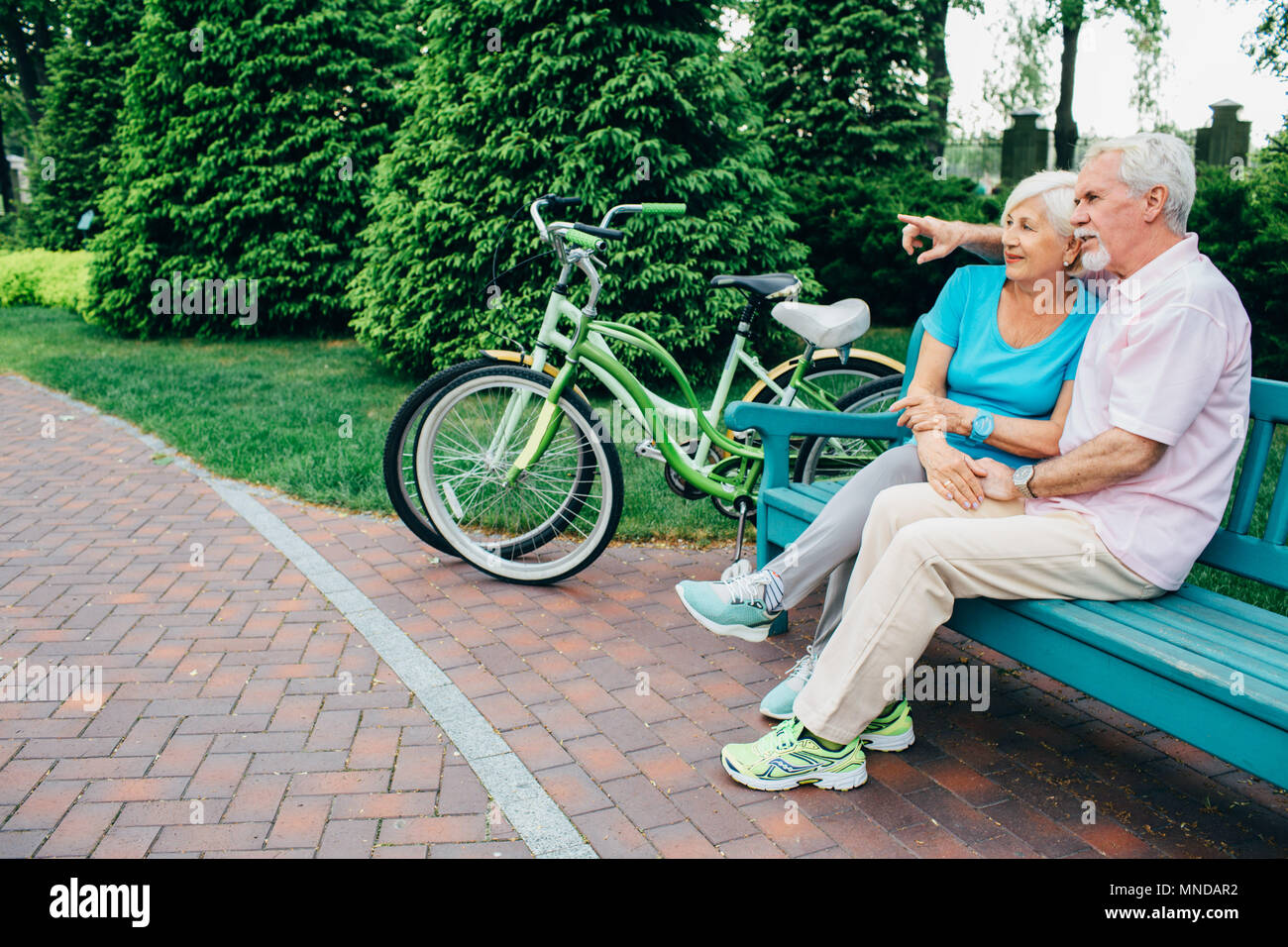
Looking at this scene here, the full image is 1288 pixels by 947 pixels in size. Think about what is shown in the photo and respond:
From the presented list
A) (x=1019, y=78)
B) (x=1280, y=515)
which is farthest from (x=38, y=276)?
(x=1019, y=78)

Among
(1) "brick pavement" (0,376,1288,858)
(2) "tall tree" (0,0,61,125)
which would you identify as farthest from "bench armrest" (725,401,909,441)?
(2) "tall tree" (0,0,61,125)

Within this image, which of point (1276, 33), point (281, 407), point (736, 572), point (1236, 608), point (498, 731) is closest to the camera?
A: point (1236, 608)

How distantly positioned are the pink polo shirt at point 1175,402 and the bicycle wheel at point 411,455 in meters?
2.55

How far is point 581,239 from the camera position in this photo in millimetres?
4281

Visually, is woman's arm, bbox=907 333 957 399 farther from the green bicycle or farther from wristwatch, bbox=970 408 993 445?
the green bicycle

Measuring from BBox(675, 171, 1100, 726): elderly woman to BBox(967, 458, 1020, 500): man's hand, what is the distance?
0.05ft

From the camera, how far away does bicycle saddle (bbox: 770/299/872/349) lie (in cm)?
430

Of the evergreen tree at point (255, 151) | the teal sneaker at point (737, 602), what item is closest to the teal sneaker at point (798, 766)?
the teal sneaker at point (737, 602)

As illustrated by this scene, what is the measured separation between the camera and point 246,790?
294 centimetres

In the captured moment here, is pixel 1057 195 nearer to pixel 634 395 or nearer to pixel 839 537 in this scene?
pixel 839 537

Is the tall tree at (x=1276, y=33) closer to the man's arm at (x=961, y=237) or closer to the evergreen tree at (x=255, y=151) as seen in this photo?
the man's arm at (x=961, y=237)

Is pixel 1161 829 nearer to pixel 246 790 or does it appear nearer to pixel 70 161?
pixel 246 790

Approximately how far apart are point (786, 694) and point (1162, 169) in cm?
179

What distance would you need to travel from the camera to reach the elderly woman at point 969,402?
309 cm
